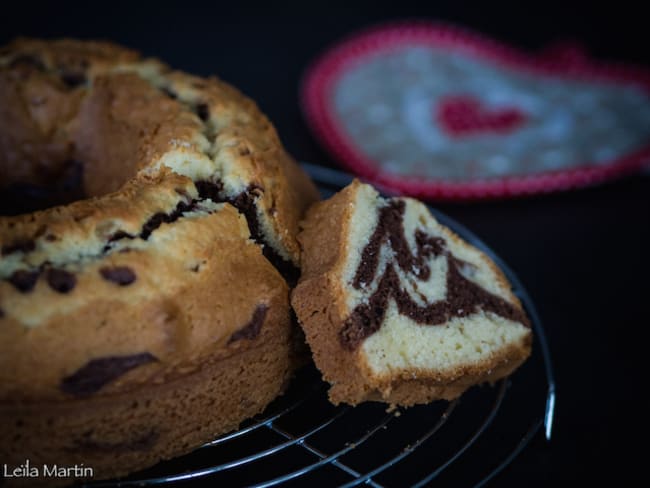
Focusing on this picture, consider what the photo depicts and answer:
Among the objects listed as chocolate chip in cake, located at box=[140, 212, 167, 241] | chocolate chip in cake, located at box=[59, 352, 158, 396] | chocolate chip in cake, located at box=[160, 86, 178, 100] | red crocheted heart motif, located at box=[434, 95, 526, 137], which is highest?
chocolate chip in cake, located at box=[160, 86, 178, 100]

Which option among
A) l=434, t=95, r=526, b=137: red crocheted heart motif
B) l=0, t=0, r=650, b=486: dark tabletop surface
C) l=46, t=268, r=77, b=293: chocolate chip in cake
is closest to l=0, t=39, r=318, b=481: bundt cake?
l=46, t=268, r=77, b=293: chocolate chip in cake

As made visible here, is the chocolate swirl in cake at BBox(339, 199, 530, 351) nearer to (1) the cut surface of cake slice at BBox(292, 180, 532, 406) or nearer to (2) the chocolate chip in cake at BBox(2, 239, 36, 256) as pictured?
(1) the cut surface of cake slice at BBox(292, 180, 532, 406)

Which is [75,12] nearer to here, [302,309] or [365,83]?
[365,83]

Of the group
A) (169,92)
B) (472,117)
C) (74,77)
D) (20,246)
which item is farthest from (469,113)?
(20,246)

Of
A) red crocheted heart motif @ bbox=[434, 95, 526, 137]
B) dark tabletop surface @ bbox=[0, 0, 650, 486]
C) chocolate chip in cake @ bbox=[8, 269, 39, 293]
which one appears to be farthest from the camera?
red crocheted heart motif @ bbox=[434, 95, 526, 137]

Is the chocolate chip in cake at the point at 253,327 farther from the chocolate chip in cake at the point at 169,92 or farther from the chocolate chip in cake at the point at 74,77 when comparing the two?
the chocolate chip in cake at the point at 74,77

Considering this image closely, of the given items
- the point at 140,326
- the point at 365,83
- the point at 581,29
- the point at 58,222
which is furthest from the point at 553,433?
the point at 581,29

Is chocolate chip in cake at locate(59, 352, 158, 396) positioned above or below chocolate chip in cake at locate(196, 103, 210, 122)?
below
